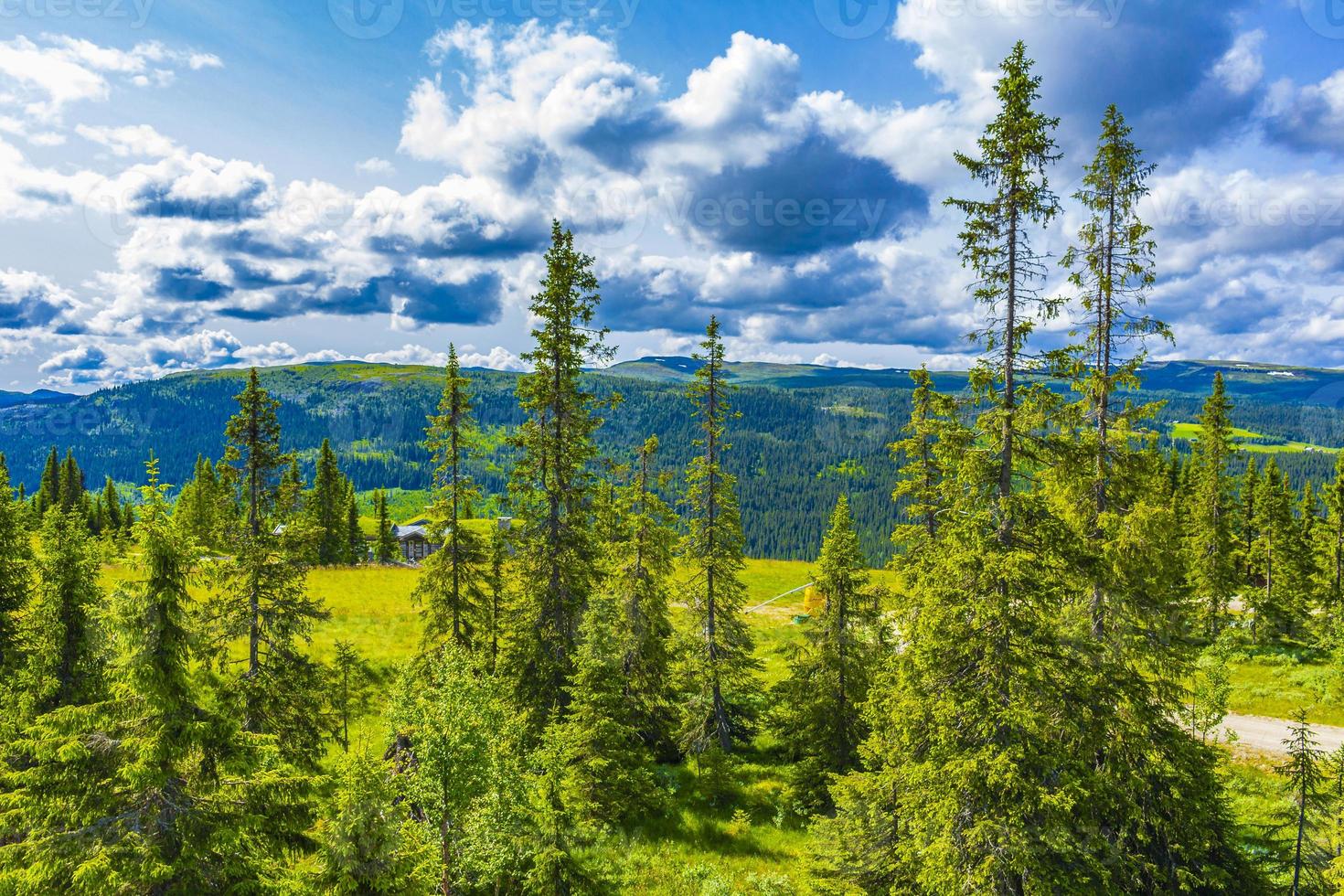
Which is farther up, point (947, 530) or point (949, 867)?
point (947, 530)

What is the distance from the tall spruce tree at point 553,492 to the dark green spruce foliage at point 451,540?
2.33 metres

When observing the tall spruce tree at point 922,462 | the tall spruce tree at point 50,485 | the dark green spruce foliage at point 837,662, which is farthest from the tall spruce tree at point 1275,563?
the tall spruce tree at point 50,485

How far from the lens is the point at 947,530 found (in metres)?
12.5

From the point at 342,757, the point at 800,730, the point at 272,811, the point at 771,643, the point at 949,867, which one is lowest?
the point at 771,643

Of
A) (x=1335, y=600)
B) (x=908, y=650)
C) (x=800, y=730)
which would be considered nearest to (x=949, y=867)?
(x=908, y=650)

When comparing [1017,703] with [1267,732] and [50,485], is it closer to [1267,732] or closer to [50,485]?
[1267,732]

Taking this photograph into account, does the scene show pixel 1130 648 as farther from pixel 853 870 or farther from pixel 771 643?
pixel 771 643

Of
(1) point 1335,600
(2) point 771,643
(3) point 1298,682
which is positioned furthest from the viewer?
(2) point 771,643

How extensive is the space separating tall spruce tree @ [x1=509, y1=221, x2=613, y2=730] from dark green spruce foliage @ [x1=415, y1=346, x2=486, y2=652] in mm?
2335

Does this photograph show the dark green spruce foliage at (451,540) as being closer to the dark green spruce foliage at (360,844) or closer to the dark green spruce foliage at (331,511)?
the dark green spruce foliage at (360,844)

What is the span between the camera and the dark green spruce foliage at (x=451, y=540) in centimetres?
2358

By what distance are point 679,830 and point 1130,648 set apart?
53.3 feet

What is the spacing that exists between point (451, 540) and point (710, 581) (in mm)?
10186

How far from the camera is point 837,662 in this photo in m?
23.2
